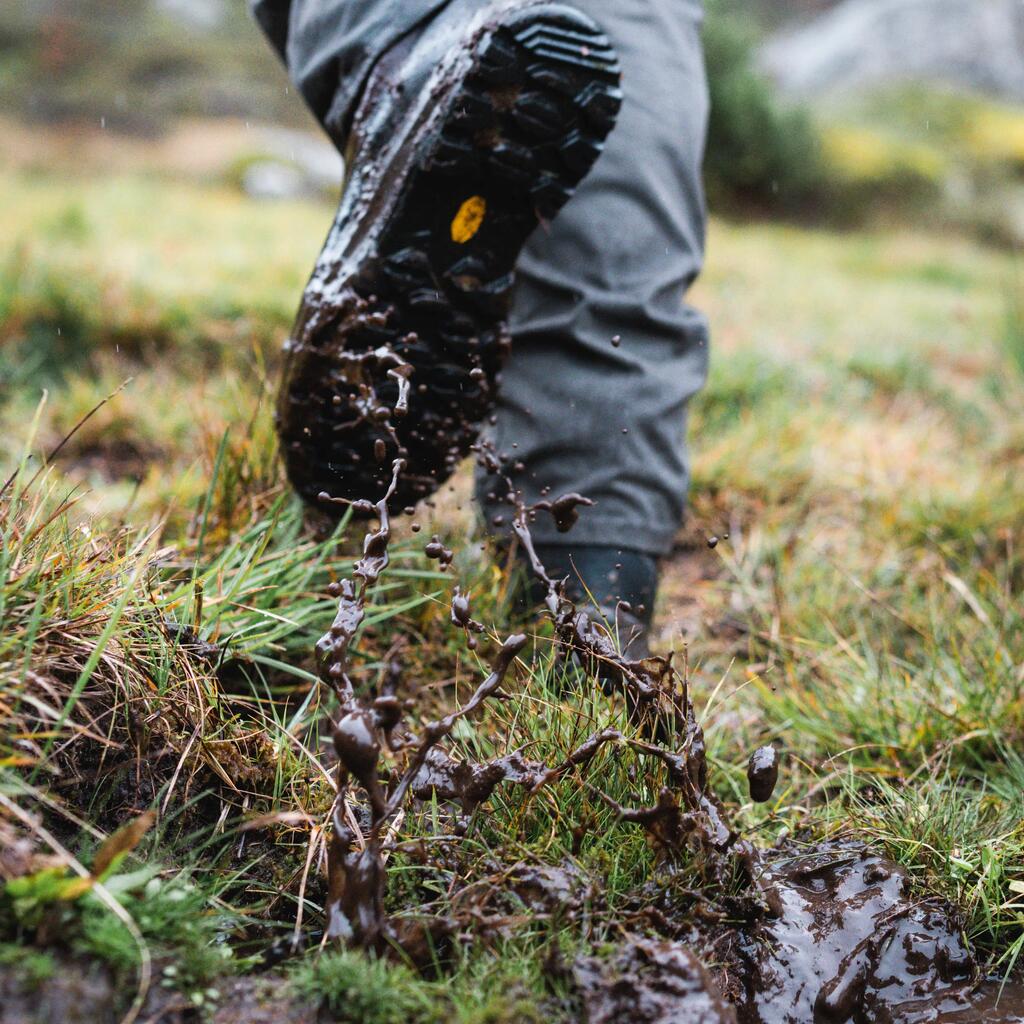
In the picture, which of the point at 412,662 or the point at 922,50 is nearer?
the point at 412,662

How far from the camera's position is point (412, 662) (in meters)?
1.67

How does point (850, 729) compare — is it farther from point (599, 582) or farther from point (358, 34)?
point (358, 34)

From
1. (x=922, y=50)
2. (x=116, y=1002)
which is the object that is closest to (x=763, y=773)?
(x=116, y=1002)

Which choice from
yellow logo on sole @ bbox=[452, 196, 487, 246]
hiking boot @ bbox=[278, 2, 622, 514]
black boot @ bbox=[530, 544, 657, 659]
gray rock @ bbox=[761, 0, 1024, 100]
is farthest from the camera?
gray rock @ bbox=[761, 0, 1024, 100]

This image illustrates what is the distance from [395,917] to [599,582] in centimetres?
82

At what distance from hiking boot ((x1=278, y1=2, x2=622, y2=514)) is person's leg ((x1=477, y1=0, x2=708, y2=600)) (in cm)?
19

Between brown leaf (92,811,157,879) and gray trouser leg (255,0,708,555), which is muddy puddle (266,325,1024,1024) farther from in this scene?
gray trouser leg (255,0,708,555)

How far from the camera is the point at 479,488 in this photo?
74.7 inches

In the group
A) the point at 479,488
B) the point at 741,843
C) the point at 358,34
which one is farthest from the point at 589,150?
the point at 741,843

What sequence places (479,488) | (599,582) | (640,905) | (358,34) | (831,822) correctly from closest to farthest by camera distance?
(640,905) → (831,822) → (358,34) → (599,582) → (479,488)

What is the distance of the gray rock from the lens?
16.7 meters

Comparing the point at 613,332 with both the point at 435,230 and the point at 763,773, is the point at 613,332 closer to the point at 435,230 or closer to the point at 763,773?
the point at 435,230

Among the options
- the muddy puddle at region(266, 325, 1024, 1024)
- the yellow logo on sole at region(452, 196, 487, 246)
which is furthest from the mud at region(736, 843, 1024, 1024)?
the yellow logo on sole at region(452, 196, 487, 246)

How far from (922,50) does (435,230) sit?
60.0 feet
